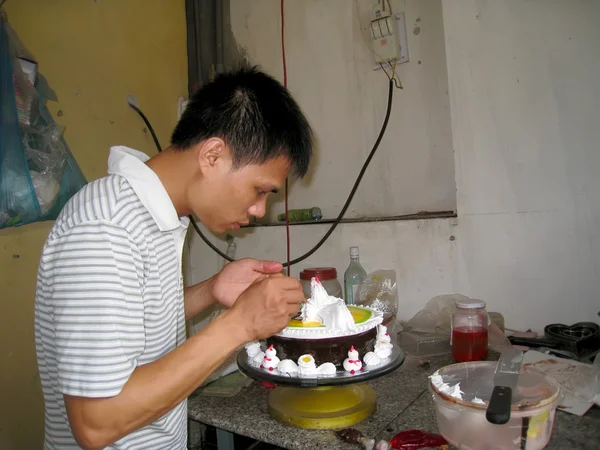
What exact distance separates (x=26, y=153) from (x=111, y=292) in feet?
3.47

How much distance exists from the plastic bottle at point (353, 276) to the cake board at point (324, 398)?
660 mm

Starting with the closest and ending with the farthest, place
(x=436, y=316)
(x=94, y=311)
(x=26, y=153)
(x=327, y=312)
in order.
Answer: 1. (x=94, y=311)
2. (x=327, y=312)
3. (x=26, y=153)
4. (x=436, y=316)

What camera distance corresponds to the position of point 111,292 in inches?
28.2

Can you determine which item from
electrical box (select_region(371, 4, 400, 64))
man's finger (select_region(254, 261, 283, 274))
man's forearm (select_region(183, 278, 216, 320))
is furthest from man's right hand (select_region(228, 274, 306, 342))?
electrical box (select_region(371, 4, 400, 64))

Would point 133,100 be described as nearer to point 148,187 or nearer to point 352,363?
point 148,187

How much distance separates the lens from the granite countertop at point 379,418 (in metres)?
0.94

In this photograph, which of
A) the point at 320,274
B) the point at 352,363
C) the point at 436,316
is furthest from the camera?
the point at 320,274

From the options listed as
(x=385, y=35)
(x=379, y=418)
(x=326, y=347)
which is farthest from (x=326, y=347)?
(x=385, y=35)

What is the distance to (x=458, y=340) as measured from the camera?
1334mm

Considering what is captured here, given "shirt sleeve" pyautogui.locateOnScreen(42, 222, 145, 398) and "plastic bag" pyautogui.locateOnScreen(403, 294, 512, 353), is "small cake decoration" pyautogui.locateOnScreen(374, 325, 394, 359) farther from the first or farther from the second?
"shirt sleeve" pyautogui.locateOnScreen(42, 222, 145, 398)

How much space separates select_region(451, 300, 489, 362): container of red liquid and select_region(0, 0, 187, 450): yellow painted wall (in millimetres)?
1545

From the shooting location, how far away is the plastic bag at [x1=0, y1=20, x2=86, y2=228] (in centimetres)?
142

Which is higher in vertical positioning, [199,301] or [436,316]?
[199,301]

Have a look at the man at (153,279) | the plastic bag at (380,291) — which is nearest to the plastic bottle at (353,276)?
the plastic bag at (380,291)
